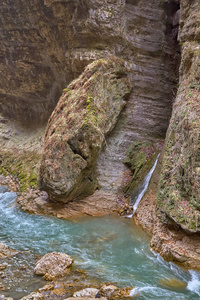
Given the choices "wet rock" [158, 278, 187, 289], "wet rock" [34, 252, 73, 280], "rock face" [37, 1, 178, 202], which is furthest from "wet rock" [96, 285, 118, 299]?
"rock face" [37, 1, 178, 202]

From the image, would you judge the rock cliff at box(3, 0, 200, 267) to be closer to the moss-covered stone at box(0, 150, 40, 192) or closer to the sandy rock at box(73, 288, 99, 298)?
the moss-covered stone at box(0, 150, 40, 192)

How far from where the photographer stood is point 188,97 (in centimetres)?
891

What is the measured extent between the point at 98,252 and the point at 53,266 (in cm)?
183

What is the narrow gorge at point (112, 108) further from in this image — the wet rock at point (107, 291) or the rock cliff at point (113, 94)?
the wet rock at point (107, 291)

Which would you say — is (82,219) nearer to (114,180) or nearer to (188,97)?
(114,180)

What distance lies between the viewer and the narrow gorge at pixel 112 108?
8.52 m

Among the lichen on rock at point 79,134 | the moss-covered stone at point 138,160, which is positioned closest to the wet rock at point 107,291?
the lichen on rock at point 79,134

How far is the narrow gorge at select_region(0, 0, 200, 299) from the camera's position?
335 inches

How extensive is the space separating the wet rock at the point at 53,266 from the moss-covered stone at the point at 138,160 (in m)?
5.75

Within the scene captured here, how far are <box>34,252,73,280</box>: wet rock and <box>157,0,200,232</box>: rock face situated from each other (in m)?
3.18

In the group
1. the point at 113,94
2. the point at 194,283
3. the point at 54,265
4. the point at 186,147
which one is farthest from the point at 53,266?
the point at 113,94

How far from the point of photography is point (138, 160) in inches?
488

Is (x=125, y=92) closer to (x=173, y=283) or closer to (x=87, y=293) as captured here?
(x=173, y=283)

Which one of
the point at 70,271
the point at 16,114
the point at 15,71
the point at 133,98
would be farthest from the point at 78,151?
the point at 16,114
